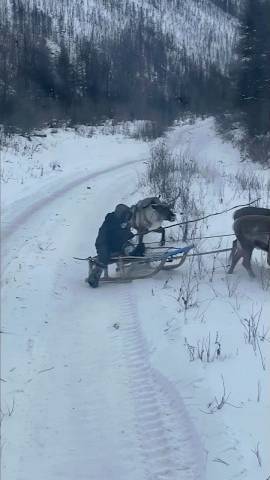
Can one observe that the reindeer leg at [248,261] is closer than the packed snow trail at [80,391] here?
No

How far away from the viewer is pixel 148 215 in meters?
9.20

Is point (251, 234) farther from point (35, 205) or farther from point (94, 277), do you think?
point (35, 205)

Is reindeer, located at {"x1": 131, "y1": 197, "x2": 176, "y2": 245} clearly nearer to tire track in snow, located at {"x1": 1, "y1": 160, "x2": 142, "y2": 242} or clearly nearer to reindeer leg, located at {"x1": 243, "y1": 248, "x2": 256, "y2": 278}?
reindeer leg, located at {"x1": 243, "y1": 248, "x2": 256, "y2": 278}

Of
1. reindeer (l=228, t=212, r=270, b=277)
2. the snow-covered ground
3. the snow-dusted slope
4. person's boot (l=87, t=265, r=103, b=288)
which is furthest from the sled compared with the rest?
the snow-dusted slope

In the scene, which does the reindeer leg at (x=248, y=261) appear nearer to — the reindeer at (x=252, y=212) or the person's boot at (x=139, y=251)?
the reindeer at (x=252, y=212)

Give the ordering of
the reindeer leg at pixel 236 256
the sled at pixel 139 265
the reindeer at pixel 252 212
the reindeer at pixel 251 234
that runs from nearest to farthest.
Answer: the reindeer at pixel 251 234
the reindeer leg at pixel 236 256
the reindeer at pixel 252 212
the sled at pixel 139 265

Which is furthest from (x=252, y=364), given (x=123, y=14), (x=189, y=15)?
(x=189, y=15)

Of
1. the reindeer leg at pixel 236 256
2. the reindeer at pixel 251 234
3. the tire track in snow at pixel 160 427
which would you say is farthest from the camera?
the reindeer leg at pixel 236 256

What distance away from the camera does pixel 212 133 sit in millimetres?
38844

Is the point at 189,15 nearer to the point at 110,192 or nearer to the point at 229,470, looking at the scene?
the point at 110,192

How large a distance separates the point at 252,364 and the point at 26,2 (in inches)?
2364

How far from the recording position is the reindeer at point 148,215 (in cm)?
905

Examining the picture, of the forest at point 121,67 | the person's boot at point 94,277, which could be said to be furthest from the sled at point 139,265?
the forest at point 121,67

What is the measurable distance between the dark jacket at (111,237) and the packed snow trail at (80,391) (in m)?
0.56
